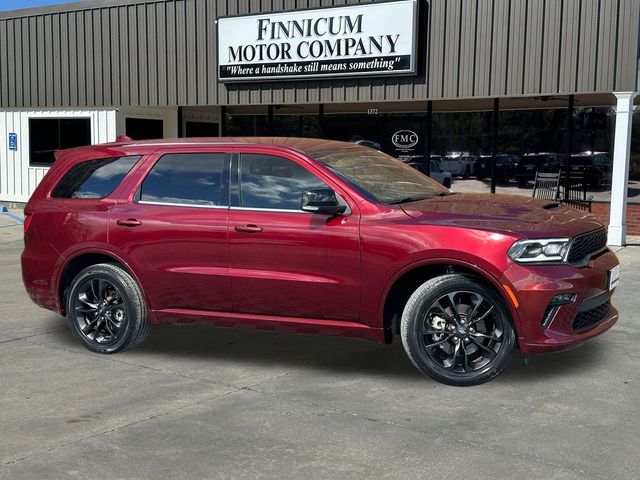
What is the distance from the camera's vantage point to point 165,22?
58.7ft

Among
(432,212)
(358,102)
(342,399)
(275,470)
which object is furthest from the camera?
(358,102)

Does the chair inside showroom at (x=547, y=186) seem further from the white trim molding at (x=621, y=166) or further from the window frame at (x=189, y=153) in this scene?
the window frame at (x=189, y=153)

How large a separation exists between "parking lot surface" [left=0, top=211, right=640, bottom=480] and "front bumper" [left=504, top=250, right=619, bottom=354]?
371 mm

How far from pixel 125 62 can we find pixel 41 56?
274 cm

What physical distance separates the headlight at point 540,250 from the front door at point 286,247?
1105mm

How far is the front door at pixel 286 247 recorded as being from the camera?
5527 mm

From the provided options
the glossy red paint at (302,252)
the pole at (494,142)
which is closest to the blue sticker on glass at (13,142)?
the pole at (494,142)

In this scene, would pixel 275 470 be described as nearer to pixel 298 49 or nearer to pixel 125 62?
pixel 298 49

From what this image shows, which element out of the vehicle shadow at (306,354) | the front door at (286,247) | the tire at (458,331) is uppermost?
the front door at (286,247)

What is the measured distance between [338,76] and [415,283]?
426 inches

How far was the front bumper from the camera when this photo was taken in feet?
16.5

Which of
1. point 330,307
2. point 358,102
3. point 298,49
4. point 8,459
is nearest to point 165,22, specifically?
point 298,49

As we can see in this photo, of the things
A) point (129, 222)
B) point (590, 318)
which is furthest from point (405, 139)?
point (590, 318)

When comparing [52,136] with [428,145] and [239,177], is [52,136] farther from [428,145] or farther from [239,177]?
[239,177]
